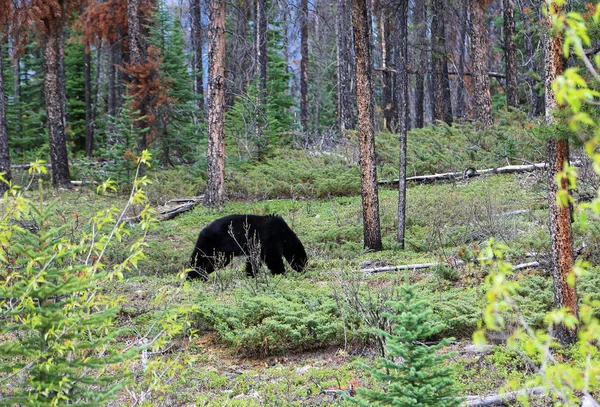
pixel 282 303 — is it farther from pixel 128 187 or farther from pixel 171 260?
pixel 128 187

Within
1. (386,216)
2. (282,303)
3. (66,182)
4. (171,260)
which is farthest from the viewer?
(66,182)

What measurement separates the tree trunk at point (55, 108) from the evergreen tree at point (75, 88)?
1202cm

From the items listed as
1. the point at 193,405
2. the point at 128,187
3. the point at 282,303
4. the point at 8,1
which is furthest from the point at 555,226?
the point at 8,1

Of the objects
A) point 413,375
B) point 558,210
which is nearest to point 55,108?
point 558,210

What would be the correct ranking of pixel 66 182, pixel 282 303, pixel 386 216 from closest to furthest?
pixel 282 303 → pixel 386 216 → pixel 66 182

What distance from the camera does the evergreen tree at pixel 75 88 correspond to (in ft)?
109

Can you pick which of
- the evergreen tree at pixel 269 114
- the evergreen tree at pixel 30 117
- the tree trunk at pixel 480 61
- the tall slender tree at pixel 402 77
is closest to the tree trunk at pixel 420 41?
the tree trunk at pixel 480 61

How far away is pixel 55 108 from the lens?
68.2 ft

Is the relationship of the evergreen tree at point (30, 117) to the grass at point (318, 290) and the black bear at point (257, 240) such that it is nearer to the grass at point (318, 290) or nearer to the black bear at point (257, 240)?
the grass at point (318, 290)

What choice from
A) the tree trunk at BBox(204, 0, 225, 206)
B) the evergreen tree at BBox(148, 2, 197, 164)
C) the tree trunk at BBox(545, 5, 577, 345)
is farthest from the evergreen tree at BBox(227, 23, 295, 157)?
the tree trunk at BBox(545, 5, 577, 345)

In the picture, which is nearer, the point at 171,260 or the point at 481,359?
the point at 481,359

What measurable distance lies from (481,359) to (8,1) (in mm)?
18006

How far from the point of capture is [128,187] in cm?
2014

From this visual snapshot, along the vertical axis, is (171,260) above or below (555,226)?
below
